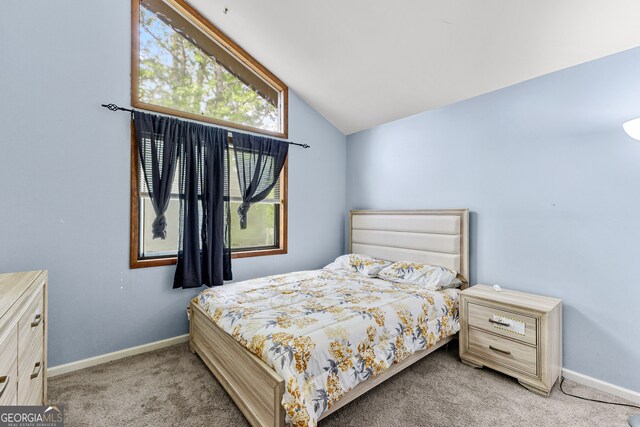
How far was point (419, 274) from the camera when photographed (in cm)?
279

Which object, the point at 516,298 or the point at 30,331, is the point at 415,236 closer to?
the point at 516,298

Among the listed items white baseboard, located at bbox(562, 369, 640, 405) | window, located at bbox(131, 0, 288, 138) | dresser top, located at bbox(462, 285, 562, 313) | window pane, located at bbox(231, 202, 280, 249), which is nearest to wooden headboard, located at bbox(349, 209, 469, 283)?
dresser top, located at bbox(462, 285, 562, 313)

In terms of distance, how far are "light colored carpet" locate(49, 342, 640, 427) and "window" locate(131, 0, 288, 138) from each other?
2293mm

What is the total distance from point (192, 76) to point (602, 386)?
14.5 feet

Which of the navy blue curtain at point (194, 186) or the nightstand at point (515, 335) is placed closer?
the nightstand at point (515, 335)

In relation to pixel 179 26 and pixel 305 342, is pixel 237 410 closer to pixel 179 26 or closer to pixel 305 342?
pixel 305 342

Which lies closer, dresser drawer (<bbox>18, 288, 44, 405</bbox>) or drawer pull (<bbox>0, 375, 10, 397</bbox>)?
drawer pull (<bbox>0, 375, 10, 397</bbox>)

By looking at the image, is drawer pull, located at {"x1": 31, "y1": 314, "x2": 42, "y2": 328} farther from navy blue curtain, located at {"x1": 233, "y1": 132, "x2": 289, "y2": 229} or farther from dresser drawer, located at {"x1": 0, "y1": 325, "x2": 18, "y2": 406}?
navy blue curtain, located at {"x1": 233, "y1": 132, "x2": 289, "y2": 229}

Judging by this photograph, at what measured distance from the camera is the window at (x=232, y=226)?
255 cm

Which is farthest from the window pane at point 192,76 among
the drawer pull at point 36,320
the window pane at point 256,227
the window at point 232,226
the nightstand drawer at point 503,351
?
the nightstand drawer at point 503,351

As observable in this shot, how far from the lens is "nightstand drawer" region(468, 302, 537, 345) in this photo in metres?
2.03

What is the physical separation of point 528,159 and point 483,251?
2.98 feet

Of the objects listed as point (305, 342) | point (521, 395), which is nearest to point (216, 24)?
point (305, 342)

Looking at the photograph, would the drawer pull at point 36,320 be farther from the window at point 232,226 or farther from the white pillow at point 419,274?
the white pillow at point 419,274
